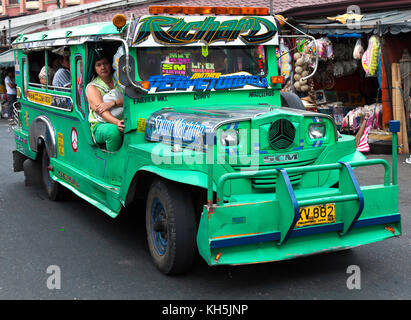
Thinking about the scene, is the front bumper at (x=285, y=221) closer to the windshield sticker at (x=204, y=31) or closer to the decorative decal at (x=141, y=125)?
the decorative decal at (x=141, y=125)

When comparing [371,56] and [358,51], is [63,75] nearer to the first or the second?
[371,56]

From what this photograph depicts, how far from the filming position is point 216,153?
4328 millimetres

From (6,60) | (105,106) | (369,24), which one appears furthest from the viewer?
(6,60)

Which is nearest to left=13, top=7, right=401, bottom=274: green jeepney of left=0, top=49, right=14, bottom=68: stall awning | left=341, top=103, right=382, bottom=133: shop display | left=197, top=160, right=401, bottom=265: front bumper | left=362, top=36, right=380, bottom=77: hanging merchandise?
left=197, top=160, right=401, bottom=265: front bumper

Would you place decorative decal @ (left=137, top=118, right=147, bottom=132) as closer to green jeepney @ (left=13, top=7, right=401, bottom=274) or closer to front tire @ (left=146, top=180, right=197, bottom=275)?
green jeepney @ (left=13, top=7, right=401, bottom=274)

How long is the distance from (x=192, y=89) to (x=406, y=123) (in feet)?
21.1

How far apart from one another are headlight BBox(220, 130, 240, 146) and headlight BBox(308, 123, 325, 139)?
68 centimetres

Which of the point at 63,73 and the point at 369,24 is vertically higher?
the point at 369,24

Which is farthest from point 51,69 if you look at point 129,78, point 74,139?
point 129,78

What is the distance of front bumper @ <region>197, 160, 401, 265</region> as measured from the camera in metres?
3.99

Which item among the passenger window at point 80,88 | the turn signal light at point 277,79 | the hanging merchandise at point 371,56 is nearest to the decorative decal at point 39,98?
the passenger window at point 80,88

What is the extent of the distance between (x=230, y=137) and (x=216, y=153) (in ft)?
0.71

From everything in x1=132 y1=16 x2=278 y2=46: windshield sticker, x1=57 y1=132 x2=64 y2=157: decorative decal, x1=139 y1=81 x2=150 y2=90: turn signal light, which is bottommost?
x1=57 y1=132 x2=64 y2=157: decorative decal
